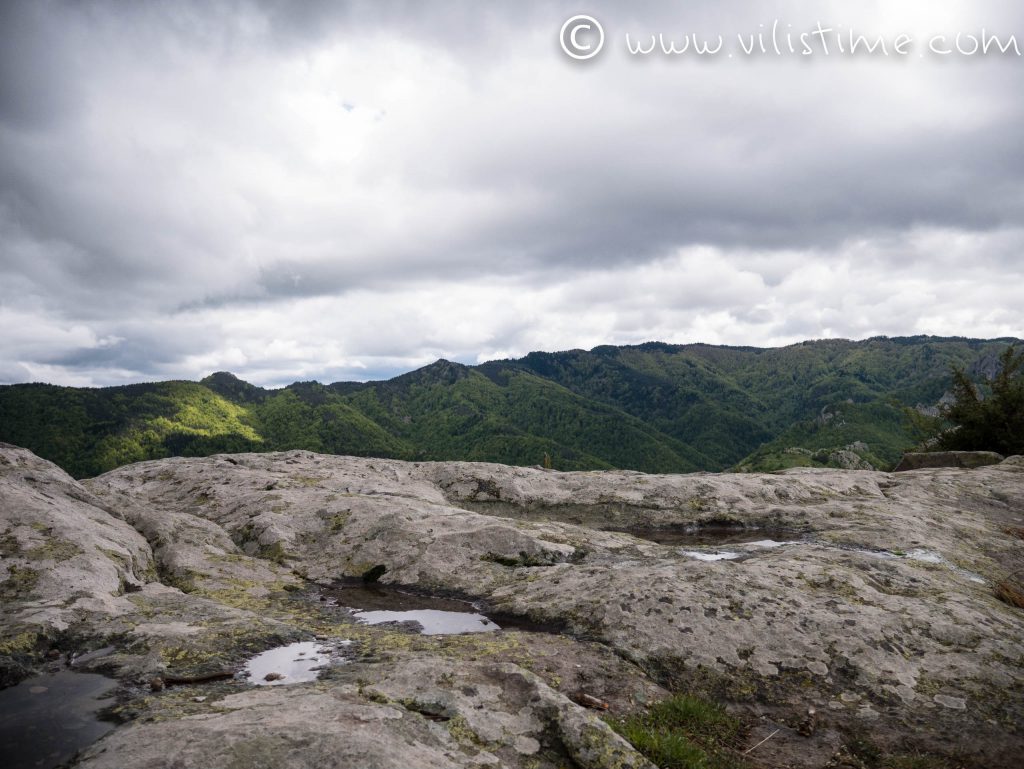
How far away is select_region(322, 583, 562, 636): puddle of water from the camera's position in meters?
12.1

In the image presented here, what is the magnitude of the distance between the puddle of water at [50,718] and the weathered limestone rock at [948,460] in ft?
133

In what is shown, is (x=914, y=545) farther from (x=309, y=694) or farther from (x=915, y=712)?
(x=309, y=694)

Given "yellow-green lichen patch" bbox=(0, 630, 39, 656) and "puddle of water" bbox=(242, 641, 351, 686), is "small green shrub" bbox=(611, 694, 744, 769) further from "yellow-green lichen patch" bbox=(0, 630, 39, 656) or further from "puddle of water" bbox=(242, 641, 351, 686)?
"yellow-green lichen patch" bbox=(0, 630, 39, 656)

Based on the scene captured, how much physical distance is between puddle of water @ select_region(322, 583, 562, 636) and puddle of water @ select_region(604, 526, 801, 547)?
9083 mm

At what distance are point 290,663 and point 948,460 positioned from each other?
3998cm

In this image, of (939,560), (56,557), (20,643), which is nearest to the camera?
(20,643)

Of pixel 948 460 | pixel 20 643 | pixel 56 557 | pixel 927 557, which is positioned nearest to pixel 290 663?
pixel 20 643

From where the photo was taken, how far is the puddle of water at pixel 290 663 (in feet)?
28.3

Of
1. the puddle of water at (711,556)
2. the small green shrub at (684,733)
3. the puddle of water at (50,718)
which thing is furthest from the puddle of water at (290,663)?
the puddle of water at (711,556)

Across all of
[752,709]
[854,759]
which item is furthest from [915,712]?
[752,709]

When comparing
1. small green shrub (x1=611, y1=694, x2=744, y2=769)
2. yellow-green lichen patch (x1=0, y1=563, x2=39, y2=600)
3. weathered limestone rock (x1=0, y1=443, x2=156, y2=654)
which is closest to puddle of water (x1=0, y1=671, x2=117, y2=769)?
weathered limestone rock (x1=0, y1=443, x2=156, y2=654)

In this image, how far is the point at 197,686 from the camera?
809 centimetres

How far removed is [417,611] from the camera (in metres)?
13.3

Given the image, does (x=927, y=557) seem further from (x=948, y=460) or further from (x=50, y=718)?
(x=948, y=460)
